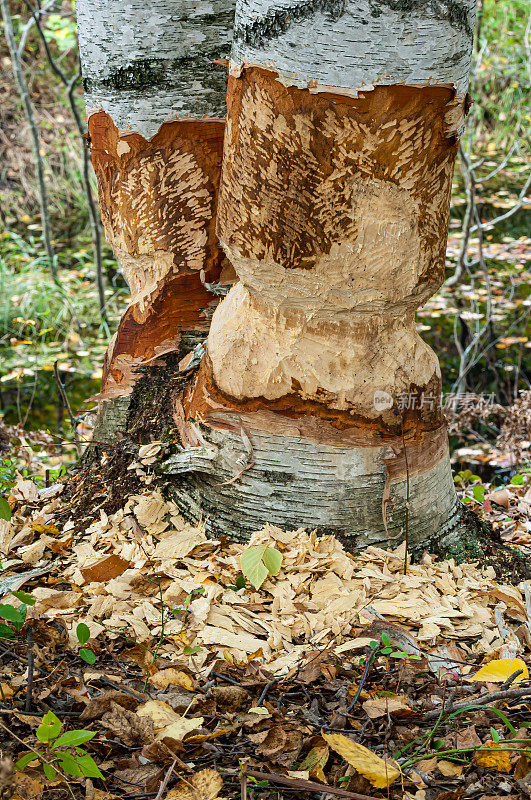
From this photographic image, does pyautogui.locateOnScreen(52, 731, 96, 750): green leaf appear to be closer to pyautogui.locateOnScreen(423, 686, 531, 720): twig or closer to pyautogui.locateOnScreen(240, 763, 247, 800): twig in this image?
pyautogui.locateOnScreen(240, 763, 247, 800): twig

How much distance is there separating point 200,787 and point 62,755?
253 mm

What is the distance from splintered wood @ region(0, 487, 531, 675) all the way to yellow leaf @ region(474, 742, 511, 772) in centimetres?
24

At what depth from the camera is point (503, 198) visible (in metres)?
7.15

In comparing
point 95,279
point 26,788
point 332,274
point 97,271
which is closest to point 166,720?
point 26,788

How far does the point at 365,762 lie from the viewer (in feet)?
4.25

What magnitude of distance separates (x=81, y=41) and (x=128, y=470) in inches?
51.0

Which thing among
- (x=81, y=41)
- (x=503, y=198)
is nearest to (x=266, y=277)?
(x=81, y=41)

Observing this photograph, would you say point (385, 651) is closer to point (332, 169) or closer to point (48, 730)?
point (48, 730)

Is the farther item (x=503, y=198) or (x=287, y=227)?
(x=503, y=198)

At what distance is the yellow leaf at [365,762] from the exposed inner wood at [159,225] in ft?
4.31

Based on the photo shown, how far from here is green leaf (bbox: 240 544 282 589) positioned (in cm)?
173

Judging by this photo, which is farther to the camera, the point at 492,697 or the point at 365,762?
the point at 492,697

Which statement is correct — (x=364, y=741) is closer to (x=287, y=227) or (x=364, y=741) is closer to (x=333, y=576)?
(x=333, y=576)

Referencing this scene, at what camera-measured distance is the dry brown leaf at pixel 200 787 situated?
125cm
